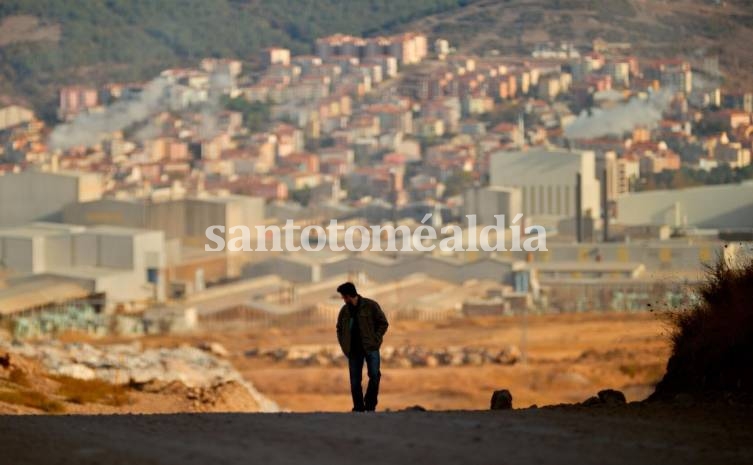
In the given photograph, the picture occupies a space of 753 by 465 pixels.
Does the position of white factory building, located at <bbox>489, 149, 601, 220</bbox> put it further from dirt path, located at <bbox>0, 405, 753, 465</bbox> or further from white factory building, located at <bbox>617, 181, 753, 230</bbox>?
dirt path, located at <bbox>0, 405, 753, 465</bbox>

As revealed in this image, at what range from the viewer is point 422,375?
22078 millimetres

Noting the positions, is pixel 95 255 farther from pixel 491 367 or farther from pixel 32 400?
pixel 32 400

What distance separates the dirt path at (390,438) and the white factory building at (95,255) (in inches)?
1011

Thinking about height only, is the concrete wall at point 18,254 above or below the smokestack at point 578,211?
below

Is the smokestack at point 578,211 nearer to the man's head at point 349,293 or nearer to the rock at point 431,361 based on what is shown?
the rock at point 431,361

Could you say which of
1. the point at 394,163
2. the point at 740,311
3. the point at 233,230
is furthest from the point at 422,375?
the point at 394,163

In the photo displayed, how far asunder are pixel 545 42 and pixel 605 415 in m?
42.8

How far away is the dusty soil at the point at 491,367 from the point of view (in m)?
19.5

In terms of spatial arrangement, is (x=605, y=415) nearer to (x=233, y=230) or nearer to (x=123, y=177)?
(x=233, y=230)

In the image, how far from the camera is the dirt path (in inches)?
167

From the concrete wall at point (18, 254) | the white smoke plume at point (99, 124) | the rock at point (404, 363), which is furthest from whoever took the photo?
the white smoke plume at point (99, 124)

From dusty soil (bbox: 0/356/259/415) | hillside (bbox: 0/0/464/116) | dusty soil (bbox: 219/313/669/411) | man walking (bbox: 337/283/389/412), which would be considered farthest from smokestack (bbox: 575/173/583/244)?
man walking (bbox: 337/283/389/412)

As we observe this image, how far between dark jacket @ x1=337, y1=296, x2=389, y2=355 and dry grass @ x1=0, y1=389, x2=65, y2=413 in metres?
4.02

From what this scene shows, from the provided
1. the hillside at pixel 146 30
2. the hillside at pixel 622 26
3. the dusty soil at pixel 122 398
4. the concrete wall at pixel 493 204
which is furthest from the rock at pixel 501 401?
the hillside at pixel 146 30
